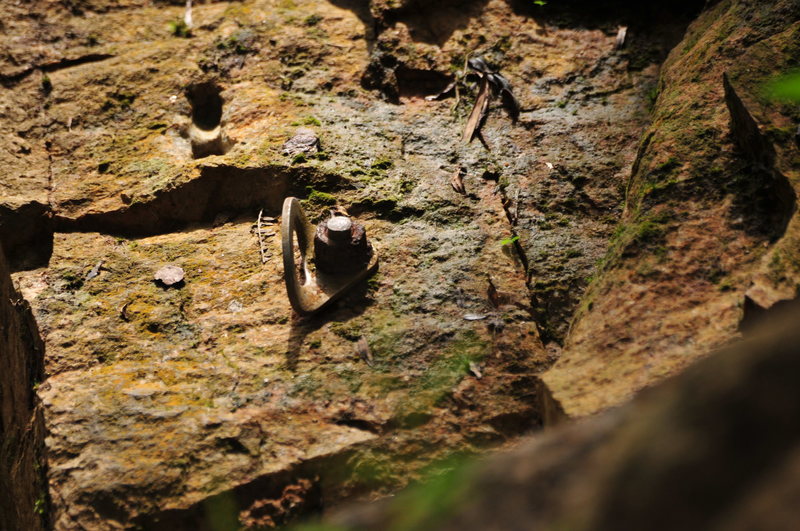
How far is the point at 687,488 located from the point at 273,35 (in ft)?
11.9

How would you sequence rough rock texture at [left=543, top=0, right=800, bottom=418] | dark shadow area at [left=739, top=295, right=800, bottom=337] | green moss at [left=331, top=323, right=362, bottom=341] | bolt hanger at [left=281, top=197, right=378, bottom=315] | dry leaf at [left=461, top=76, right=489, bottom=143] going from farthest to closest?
1. dry leaf at [left=461, top=76, right=489, bottom=143]
2. green moss at [left=331, top=323, right=362, bottom=341]
3. bolt hanger at [left=281, top=197, right=378, bottom=315]
4. rough rock texture at [left=543, top=0, right=800, bottom=418]
5. dark shadow area at [left=739, top=295, right=800, bottom=337]

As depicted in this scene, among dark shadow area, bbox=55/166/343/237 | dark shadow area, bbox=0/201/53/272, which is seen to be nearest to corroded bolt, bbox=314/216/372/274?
dark shadow area, bbox=55/166/343/237

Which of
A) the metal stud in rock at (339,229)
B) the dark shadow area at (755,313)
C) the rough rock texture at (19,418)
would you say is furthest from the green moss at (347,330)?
the dark shadow area at (755,313)

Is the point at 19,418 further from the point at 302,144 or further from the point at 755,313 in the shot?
the point at 755,313

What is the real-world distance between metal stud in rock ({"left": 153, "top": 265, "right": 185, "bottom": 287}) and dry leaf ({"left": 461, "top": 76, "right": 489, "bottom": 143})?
5.07 ft

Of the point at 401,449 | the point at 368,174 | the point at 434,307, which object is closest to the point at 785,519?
the point at 401,449

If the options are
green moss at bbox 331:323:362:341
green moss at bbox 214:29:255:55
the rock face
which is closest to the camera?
the rock face

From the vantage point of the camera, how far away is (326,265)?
2.76 metres

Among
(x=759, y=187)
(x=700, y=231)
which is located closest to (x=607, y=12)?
(x=759, y=187)

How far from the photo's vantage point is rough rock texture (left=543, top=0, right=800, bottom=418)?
1999 mm

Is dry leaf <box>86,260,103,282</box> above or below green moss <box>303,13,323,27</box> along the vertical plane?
below

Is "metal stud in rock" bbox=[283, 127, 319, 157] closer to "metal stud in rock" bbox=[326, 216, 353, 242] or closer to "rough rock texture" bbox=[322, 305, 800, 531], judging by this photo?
"metal stud in rock" bbox=[326, 216, 353, 242]

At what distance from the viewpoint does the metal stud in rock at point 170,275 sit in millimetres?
2876

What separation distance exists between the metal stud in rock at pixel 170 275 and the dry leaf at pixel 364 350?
91cm
